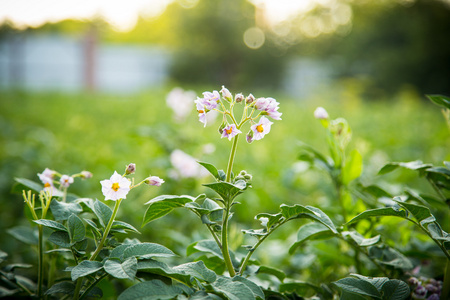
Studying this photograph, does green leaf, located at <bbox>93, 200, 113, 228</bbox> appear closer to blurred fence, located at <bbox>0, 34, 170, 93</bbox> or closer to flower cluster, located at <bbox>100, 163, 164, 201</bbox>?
flower cluster, located at <bbox>100, 163, 164, 201</bbox>

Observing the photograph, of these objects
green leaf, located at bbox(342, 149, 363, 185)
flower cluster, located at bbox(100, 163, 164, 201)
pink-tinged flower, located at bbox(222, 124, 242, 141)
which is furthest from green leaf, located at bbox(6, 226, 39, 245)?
green leaf, located at bbox(342, 149, 363, 185)

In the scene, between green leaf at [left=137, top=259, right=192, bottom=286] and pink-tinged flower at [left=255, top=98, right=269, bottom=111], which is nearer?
green leaf at [left=137, top=259, right=192, bottom=286]

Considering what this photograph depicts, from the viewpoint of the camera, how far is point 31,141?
2516mm

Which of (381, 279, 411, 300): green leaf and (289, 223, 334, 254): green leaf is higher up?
(289, 223, 334, 254): green leaf

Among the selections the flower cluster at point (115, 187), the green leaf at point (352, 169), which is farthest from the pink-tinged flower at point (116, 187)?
the green leaf at point (352, 169)

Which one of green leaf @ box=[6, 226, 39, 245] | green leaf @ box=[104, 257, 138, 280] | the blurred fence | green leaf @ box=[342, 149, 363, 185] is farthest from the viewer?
the blurred fence

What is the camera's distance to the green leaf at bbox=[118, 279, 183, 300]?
55cm

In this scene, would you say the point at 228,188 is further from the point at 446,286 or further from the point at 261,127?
the point at 446,286

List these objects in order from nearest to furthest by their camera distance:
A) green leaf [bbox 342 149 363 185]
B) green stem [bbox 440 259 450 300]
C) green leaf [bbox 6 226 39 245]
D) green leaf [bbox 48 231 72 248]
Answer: green leaf [bbox 48 231 72 248] → green stem [bbox 440 259 450 300] → green leaf [bbox 6 226 39 245] → green leaf [bbox 342 149 363 185]

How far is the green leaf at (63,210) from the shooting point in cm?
70

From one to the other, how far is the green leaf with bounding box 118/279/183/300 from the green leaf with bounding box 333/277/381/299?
0.29 m

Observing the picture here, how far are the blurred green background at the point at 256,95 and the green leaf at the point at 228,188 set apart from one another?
46 centimetres

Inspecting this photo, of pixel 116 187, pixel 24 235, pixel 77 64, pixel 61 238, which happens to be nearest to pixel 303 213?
pixel 116 187

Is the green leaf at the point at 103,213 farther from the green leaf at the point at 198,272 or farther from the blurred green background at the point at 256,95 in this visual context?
the blurred green background at the point at 256,95
